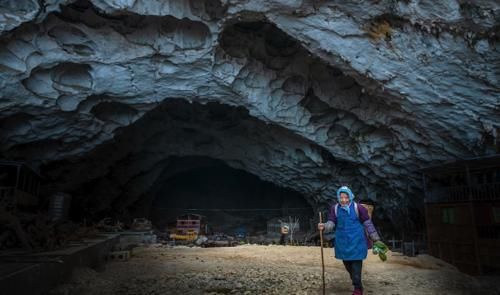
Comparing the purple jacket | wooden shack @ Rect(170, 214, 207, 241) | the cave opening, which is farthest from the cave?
the cave opening

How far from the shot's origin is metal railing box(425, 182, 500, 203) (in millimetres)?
9938

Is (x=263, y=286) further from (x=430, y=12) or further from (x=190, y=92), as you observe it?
(x=190, y=92)

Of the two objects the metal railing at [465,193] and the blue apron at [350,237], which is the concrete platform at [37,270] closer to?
the blue apron at [350,237]

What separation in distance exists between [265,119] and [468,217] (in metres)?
7.56

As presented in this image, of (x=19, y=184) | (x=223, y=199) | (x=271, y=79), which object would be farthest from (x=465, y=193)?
(x=223, y=199)

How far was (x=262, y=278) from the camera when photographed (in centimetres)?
691

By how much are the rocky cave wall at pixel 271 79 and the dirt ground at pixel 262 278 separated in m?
4.69

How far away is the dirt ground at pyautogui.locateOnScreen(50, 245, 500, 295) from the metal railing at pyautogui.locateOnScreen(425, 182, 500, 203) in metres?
2.49

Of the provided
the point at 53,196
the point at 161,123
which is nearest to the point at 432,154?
the point at 161,123

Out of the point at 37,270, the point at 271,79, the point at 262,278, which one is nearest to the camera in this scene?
the point at 37,270

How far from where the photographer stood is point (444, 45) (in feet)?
27.5

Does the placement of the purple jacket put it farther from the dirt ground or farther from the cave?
the dirt ground

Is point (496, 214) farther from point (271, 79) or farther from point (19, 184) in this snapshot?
point (19, 184)

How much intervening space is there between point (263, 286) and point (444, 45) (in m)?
6.71
